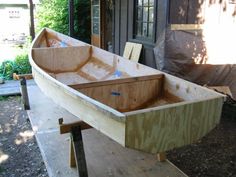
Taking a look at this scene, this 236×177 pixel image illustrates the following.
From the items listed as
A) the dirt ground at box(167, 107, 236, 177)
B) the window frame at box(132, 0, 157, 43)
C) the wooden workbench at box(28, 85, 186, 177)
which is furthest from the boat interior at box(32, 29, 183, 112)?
the window frame at box(132, 0, 157, 43)

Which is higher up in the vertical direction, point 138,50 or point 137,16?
point 137,16

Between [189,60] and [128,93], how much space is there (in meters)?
2.70

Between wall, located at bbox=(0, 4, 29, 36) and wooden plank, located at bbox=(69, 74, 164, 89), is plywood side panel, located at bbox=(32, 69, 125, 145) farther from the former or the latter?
wall, located at bbox=(0, 4, 29, 36)

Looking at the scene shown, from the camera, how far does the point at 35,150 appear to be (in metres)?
3.99

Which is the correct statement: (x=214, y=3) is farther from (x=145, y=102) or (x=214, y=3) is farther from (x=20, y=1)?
(x=20, y=1)

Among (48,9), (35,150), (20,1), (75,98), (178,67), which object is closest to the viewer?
(75,98)

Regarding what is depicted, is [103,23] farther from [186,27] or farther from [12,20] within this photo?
[12,20]

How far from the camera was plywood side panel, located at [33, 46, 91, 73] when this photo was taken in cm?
476

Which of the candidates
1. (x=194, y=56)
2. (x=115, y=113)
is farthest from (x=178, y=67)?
(x=115, y=113)

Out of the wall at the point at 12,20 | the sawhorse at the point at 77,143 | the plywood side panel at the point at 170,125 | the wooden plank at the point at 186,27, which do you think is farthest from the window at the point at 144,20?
the wall at the point at 12,20

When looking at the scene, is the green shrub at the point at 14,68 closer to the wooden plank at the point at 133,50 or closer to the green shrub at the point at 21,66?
the green shrub at the point at 21,66

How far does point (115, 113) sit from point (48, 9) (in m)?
10.8

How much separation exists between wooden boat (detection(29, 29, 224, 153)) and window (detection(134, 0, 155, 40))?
1906 mm

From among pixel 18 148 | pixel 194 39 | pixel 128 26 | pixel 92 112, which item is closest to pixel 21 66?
pixel 128 26
